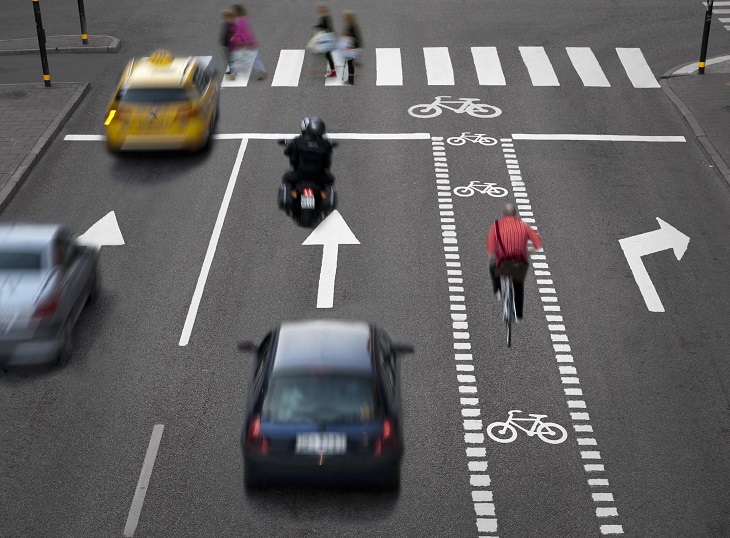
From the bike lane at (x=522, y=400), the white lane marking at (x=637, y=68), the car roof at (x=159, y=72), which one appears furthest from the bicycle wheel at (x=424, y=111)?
the white lane marking at (x=637, y=68)

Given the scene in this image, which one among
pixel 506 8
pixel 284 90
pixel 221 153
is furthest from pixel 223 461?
pixel 506 8

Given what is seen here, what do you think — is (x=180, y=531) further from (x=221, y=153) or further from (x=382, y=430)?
(x=221, y=153)

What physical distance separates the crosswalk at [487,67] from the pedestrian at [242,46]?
31 centimetres

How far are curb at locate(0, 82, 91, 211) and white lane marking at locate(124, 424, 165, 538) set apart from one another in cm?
886

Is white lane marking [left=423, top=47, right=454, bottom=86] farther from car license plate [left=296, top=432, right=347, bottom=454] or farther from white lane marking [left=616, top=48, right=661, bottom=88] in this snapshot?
car license plate [left=296, top=432, right=347, bottom=454]

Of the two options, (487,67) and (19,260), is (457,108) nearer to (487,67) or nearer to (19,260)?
(487,67)

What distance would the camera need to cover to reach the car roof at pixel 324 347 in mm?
13602

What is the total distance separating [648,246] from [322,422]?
389 inches

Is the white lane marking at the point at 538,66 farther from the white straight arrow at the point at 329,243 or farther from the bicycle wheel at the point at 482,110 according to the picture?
the white straight arrow at the point at 329,243

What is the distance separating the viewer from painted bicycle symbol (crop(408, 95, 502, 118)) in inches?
1086

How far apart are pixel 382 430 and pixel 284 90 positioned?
1738cm

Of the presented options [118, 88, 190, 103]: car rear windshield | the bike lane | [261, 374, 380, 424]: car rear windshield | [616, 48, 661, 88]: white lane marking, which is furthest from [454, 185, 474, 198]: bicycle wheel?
[261, 374, 380, 424]: car rear windshield

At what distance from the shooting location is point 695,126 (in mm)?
26594

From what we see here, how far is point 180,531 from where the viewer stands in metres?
13.5
